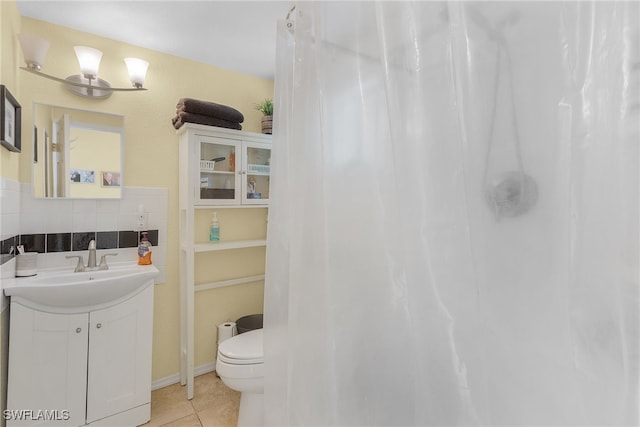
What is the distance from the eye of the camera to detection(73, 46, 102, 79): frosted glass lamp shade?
1.67 meters

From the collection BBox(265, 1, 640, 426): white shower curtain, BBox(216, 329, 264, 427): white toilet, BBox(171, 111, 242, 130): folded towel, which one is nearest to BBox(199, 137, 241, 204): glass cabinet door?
BBox(171, 111, 242, 130): folded towel

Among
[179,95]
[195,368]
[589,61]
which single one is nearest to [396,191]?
[589,61]

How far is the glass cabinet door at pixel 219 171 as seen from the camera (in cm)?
199

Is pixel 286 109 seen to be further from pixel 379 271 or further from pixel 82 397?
pixel 82 397

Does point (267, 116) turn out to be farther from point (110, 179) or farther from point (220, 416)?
point (220, 416)

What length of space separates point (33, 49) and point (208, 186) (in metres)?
1.07

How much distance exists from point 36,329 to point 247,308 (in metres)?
1.26

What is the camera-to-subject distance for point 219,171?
206 centimetres

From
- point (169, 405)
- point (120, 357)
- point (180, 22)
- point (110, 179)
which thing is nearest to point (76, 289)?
point (120, 357)

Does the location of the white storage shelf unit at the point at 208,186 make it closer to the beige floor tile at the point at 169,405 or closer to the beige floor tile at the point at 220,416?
the beige floor tile at the point at 169,405

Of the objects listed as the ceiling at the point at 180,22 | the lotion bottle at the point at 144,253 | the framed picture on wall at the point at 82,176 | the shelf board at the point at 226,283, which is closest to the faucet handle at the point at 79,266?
the lotion bottle at the point at 144,253

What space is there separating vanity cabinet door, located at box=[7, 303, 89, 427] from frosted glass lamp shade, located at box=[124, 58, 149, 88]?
1.32 metres

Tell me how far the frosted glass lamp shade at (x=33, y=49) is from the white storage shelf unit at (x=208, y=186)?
717mm

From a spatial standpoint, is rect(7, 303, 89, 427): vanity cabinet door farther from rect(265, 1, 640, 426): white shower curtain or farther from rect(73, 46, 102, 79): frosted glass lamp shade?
rect(265, 1, 640, 426): white shower curtain
